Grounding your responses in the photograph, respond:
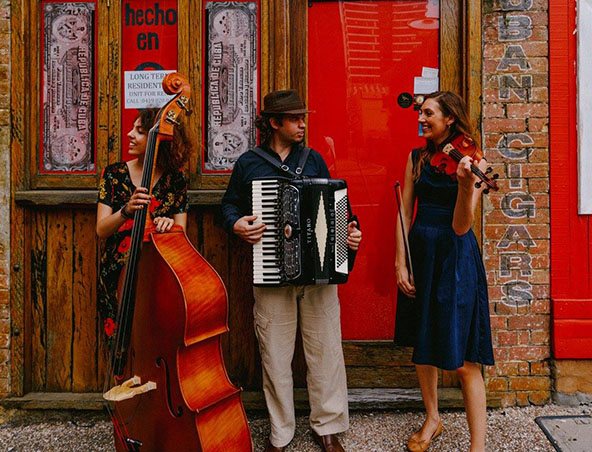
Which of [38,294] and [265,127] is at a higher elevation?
[265,127]

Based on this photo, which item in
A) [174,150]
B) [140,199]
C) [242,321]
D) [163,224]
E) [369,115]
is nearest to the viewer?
[140,199]

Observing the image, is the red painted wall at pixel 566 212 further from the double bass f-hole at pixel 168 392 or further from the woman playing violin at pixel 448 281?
the double bass f-hole at pixel 168 392

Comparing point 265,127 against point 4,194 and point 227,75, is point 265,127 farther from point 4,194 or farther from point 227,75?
point 4,194

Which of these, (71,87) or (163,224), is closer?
(163,224)

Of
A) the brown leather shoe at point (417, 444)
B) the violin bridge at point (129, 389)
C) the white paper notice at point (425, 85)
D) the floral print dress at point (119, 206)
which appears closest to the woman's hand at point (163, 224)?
the floral print dress at point (119, 206)

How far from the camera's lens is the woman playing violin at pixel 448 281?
277cm

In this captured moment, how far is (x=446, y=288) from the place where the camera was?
2.80 m

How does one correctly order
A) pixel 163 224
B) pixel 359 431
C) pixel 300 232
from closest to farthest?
1. pixel 163 224
2. pixel 300 232
3. pixel 359 431

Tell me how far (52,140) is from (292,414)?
2.61m

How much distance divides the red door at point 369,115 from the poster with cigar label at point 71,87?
164 centimetres

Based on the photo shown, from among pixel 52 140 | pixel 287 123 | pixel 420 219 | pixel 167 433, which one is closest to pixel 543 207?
pixel 420 219

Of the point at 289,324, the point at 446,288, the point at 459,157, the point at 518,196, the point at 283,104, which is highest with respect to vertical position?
the point at 283,104

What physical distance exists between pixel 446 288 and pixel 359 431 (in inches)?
48.6

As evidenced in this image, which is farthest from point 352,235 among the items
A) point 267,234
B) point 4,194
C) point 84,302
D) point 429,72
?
point 4,194
